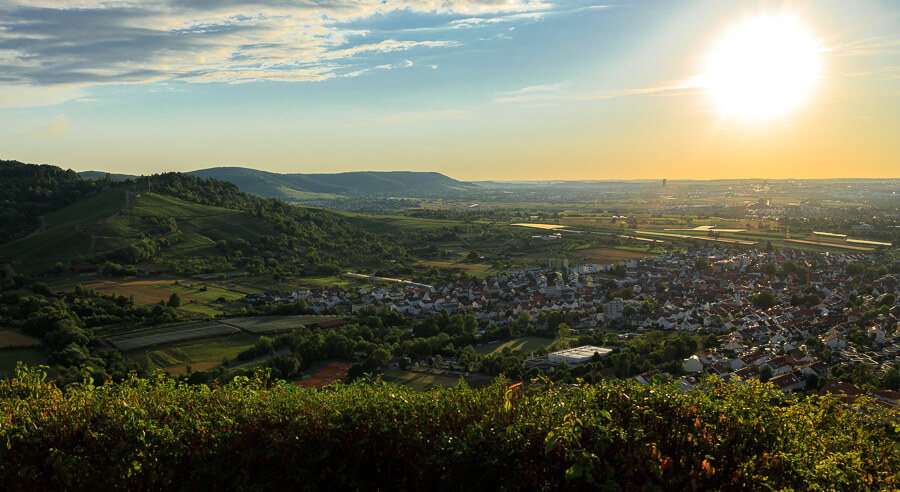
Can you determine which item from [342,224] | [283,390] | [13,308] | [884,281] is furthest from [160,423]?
[342,224]

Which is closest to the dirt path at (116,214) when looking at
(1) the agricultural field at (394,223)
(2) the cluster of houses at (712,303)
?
(2) the cluster of houses at (712,303)

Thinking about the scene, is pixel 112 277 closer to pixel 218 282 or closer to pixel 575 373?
pixel 218 282

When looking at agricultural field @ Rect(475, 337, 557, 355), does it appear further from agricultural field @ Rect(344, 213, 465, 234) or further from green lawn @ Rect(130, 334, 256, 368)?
agricultural field @ Rect(344, 213, 465, 234)

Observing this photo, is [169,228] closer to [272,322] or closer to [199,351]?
[272,322]

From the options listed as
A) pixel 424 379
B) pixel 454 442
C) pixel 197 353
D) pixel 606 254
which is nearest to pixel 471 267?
pixel 606 254

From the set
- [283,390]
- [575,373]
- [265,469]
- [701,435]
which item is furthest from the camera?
[575,373]

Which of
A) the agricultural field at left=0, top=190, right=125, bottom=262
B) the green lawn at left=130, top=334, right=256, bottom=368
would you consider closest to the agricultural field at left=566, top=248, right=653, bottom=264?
the green lawn at left=130, top=334, right=256, bottom=368
